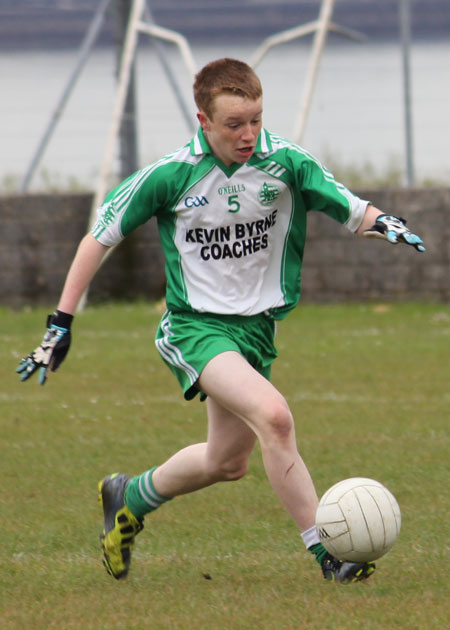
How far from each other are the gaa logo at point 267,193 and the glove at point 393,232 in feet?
1.31

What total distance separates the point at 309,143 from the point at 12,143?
5705 millimetres

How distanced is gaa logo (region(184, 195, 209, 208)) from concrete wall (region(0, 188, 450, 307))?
9203 mm

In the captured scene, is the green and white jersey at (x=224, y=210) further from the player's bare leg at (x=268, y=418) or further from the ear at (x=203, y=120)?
the player's bare leg at (x=268, y=418)

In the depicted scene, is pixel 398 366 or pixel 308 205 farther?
pixel 398 366

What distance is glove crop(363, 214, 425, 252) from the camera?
4.82 meters

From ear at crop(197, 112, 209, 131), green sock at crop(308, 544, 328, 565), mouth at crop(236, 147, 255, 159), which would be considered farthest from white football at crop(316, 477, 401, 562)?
ear at crop(197, 112, 209, 131)

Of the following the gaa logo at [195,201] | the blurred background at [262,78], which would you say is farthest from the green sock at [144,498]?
the blurred background at [262,78]

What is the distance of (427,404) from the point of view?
8.80 metres

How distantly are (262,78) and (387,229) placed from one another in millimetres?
15730

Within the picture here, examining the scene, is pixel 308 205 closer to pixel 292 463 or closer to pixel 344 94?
pixel 292 463

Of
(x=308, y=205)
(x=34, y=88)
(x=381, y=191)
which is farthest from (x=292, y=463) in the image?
(x=34, y=88)

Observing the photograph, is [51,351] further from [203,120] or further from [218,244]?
[203,120]

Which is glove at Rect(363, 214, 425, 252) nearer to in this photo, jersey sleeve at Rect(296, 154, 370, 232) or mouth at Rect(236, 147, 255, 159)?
jersey sleeve at Rect(296, 154, 370, 232)

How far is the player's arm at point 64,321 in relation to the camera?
5059 millimetres
